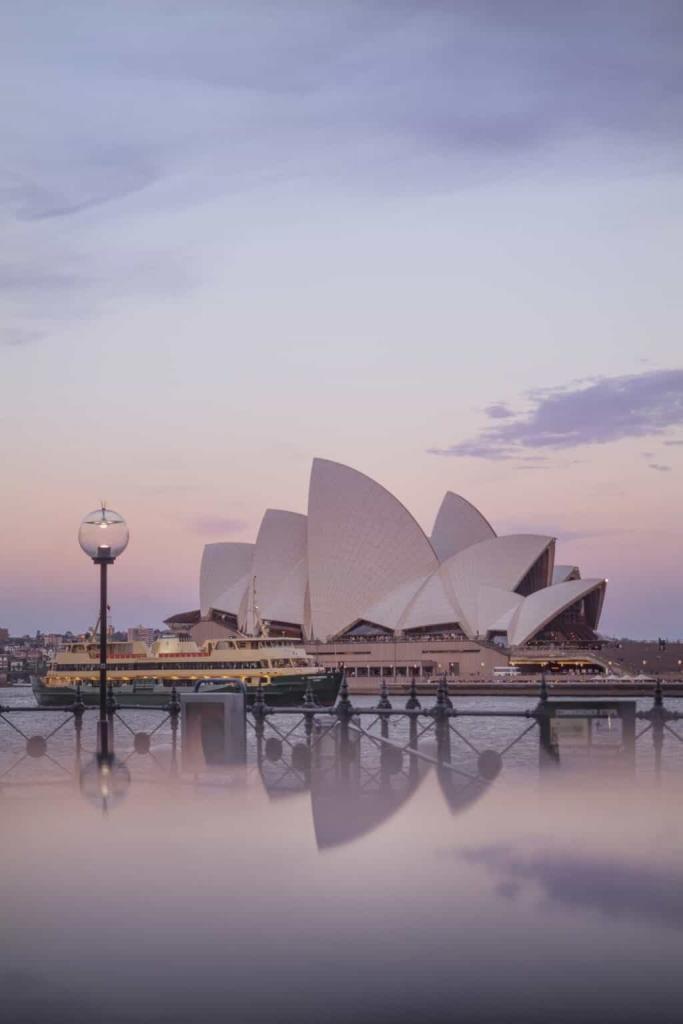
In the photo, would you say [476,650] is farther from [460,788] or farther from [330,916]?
[330,916]

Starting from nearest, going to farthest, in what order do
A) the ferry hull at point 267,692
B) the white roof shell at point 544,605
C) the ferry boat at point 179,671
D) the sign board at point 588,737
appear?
the sign board at point 588,737 → the ferry hull at point 267,692 → the ferry boat at point 179,671 → the white roof shell at point 544,605

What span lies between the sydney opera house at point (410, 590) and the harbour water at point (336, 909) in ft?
224

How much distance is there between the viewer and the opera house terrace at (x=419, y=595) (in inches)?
3300

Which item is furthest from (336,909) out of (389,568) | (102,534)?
(389,568)

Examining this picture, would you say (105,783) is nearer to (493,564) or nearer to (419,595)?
(419,595)

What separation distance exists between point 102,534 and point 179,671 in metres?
48.4

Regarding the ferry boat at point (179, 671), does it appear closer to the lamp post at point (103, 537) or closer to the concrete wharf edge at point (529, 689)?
the concrete wharf edge at point (529, 689)

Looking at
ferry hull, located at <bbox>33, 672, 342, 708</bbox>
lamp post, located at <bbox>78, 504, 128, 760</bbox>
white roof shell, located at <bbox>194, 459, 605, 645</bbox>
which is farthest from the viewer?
white roof shell, located at <bbox>194, 459, 605, 645</bbox>

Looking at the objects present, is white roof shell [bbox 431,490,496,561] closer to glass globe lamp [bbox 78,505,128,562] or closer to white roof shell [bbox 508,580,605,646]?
white roof shell [bbox 508,580,605,646]

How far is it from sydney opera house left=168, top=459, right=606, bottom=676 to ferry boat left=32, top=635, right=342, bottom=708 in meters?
18.3

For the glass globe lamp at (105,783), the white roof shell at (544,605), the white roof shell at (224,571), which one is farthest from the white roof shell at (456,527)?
the glass globe lamp at (105,783)

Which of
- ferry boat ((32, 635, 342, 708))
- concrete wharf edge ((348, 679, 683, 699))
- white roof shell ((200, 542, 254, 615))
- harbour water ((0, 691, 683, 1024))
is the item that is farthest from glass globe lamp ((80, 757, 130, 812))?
white roof shell ((200, 542, 254, 615))

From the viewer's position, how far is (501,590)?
8906cm

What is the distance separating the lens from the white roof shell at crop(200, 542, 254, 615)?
10256 centimetres
